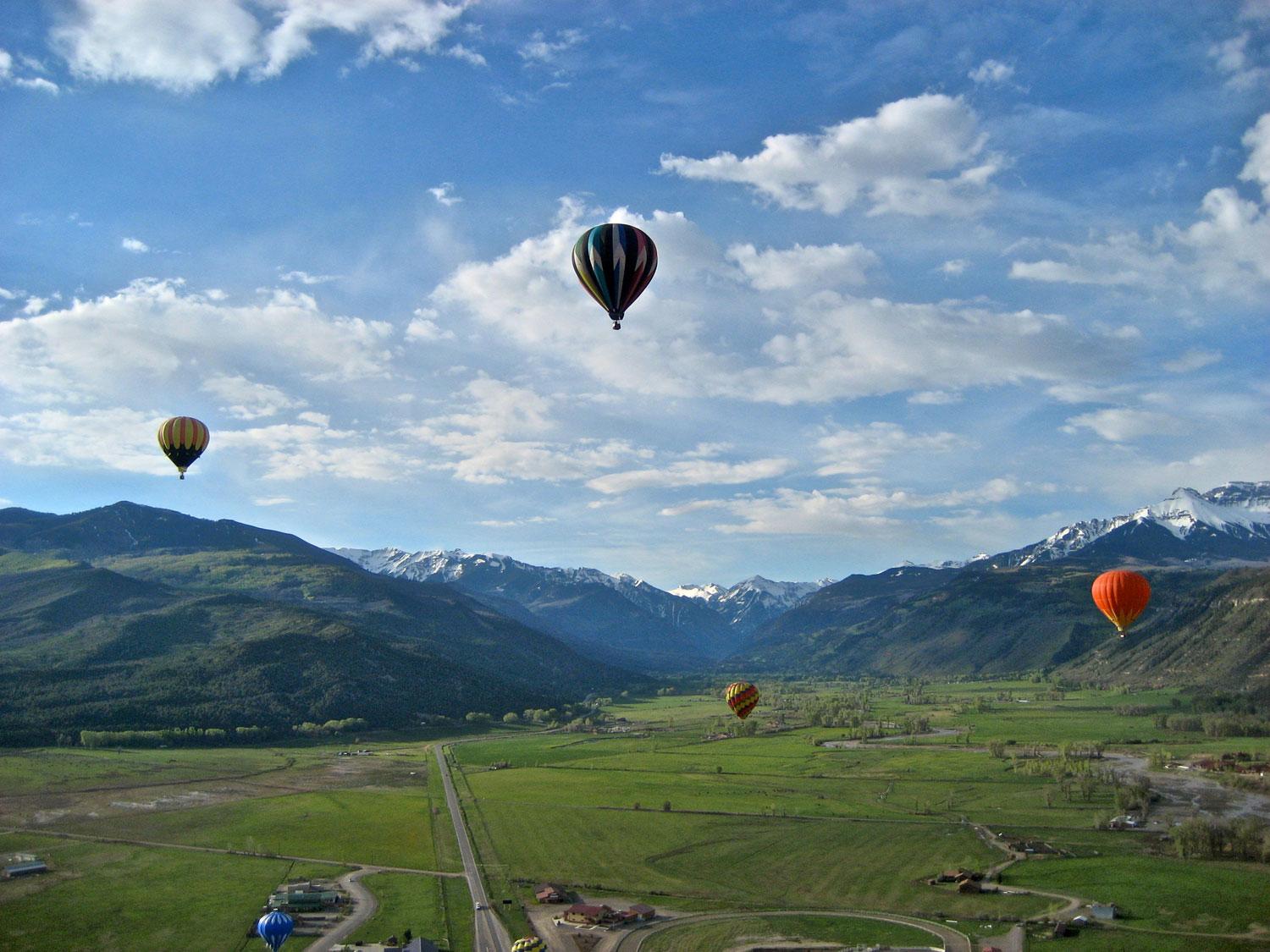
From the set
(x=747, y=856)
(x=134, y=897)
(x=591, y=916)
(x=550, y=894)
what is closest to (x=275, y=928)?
(x=134, y=897)

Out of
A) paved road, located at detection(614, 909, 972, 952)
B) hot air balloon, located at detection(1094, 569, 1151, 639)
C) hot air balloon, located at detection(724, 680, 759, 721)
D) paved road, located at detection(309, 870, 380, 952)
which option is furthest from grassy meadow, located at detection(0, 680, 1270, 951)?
hot air balloon, located at detection(1094, 569, 1151, 639)

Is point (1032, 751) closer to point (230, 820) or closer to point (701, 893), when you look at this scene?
point (701, 893)

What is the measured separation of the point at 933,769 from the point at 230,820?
10805 cm

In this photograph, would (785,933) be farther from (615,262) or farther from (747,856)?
(615,262)

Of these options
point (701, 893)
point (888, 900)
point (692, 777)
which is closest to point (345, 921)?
point (701, 893)

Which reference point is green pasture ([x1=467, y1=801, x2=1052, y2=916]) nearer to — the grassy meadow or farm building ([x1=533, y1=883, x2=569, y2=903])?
the grassy meadow

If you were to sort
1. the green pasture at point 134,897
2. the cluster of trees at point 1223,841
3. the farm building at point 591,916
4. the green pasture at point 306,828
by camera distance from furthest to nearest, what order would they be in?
the green pasture at point 306,828 < the cluster of trees at point 1223,841 < the farm building at point 591,916 < the green pasture at point 134,897

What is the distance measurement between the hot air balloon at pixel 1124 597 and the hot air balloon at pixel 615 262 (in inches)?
2521

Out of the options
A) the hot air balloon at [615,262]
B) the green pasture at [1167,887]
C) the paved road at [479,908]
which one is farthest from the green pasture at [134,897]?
the green pasture at [1167,887]

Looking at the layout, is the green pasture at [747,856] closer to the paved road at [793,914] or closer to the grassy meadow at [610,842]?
the grassy meadow at [610,842]

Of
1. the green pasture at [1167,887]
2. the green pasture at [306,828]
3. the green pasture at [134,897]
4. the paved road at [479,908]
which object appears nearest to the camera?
the paved road at [479,908]

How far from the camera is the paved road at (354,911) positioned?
246 feet

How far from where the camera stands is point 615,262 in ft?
251

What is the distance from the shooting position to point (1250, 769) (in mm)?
153500
